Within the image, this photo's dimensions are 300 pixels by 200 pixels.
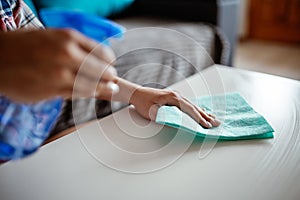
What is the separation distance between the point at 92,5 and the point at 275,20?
1631mm

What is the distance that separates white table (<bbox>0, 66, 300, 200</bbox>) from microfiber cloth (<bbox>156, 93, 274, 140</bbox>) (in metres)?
0.02

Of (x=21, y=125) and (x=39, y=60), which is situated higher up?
(x=39, y=60)

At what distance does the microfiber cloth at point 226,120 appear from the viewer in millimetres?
639

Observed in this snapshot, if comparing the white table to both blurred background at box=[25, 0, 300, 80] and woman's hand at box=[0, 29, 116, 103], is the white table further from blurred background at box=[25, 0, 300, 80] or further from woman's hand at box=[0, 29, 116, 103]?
blurred background at box=[25, 0, 300, 80]

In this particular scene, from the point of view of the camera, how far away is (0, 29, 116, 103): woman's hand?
→ 276 millimetres

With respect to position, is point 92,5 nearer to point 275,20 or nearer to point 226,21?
point 226,21

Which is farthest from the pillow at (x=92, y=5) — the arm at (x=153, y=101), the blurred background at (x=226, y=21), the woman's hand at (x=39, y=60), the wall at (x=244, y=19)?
the wall at (x=244, y=19)

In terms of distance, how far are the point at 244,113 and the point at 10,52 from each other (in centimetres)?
53

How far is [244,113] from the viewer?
2.32ft

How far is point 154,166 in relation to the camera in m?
0.58

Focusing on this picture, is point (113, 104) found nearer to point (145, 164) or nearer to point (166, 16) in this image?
point (145, 164)

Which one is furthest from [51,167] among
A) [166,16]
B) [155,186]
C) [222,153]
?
[166,16]

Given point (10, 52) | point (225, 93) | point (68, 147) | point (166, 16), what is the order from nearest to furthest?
point (10, 52), point (68, 147), point (225, 93), point (166, 16)

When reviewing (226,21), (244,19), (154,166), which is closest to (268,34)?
(244,19)
